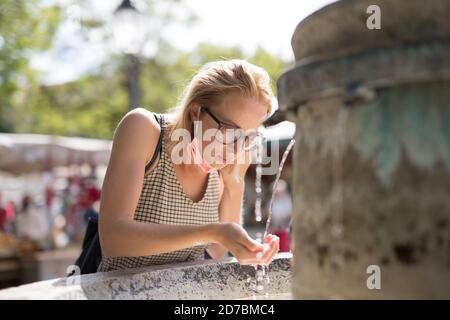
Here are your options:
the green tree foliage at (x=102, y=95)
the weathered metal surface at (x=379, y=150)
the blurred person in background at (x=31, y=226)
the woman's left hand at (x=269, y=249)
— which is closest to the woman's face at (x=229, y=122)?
the woman's left hand at (x=269, y=249)

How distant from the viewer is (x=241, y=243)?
173cm

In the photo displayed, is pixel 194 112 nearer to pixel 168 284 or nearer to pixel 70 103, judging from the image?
pixel 168 284

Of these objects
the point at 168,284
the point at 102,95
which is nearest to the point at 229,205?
the point at 168,284

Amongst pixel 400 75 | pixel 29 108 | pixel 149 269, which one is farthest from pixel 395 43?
pixel 29 108

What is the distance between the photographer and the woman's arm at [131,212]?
185cm

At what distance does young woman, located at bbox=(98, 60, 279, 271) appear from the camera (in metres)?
1.86

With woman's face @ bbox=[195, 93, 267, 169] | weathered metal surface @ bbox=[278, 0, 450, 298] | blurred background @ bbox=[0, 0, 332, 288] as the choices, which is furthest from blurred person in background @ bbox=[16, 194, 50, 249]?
weathered metal surface @ bbox=[278, 0, 450, 298]

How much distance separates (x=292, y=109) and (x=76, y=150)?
11015mm

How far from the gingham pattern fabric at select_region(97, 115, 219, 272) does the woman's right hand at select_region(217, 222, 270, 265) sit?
1.68ft

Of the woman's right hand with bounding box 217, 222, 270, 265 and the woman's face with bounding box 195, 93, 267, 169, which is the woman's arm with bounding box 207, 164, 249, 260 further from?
the woman's right hand with bounding box 217, 222, 270, 265

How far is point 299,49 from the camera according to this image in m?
1.47

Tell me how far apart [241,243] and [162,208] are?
1.96ft

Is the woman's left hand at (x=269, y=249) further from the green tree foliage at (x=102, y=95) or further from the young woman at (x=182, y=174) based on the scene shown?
the green tree foliage at (x=102, y=95)

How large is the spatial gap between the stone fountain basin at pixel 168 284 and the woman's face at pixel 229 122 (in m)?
0.47
